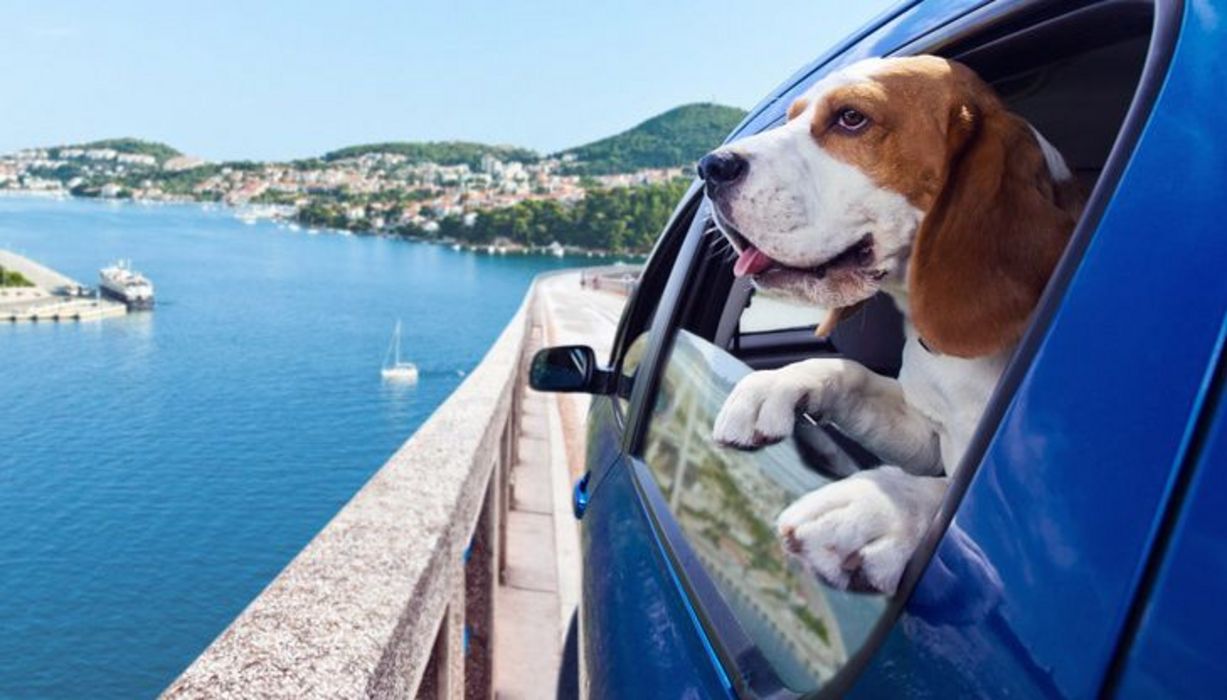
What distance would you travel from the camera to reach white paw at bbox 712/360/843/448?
1426mm

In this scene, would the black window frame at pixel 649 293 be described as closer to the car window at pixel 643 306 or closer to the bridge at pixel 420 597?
the car window at pixel 643 306

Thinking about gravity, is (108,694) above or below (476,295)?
below

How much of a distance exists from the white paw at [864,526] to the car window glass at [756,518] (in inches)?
1.0

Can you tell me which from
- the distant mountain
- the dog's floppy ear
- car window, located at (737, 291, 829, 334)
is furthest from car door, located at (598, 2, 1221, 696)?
the distant mountain

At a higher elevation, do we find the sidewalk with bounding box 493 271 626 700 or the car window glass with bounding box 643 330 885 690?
the car window glass with bounding box 643 330 885 690

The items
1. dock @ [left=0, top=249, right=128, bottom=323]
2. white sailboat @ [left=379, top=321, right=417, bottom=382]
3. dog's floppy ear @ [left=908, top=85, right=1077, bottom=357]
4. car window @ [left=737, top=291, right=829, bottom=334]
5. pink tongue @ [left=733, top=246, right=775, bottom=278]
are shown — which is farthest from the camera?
dock @ [left=0, top=249, right=128, bottom=323]

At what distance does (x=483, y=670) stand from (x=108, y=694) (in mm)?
43625

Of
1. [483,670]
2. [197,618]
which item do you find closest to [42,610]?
[197,618]

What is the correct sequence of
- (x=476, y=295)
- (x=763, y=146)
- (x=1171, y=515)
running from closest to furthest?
(x=1171, y=515) → (x=763, y=146) → (x=476, y=295)

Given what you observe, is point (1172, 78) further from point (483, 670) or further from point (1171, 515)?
point (483, 670)

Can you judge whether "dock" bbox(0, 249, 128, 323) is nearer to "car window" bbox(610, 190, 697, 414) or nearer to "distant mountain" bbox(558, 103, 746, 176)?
"distant mountain" bbox(558, 103, 746, 176)

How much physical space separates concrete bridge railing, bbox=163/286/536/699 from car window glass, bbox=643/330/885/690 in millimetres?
618

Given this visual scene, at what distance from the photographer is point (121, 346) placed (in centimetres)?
8338

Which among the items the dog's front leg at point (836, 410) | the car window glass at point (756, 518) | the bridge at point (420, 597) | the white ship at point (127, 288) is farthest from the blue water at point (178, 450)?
the dog's front leg at point (836, 410)
